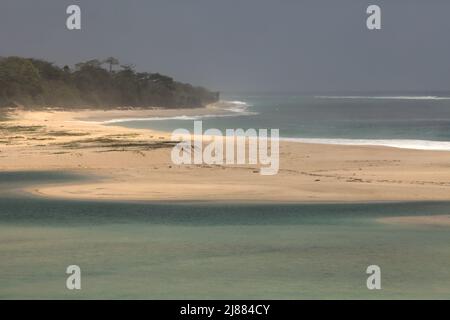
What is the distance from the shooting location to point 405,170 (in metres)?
28.2

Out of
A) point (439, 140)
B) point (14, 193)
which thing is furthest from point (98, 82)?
point (14, 193)

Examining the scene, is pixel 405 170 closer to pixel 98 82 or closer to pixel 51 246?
pixel 51 246

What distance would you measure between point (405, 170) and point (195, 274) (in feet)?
48.2

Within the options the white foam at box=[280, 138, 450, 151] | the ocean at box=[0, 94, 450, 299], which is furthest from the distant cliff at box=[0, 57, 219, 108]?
the ocean at box=[0, 94, 450, 299]

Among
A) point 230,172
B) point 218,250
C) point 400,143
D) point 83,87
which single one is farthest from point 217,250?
point 83,87

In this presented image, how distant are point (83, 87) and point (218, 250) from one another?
111m

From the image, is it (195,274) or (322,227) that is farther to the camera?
(322,227)

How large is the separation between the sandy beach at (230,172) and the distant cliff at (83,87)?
173 ft

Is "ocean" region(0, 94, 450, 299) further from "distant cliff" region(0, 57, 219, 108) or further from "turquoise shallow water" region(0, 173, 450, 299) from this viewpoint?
"distant cliff" region(0, 57, 219, 108)

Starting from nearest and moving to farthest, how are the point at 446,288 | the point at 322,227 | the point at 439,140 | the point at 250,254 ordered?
the point at 446,288 < the point at 250,254 < the point at 322,227 < the point at 439,140

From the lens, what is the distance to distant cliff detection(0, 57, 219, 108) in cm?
9631

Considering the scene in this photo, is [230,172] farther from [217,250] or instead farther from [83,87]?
[83,87]

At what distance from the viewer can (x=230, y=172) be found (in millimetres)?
27625
